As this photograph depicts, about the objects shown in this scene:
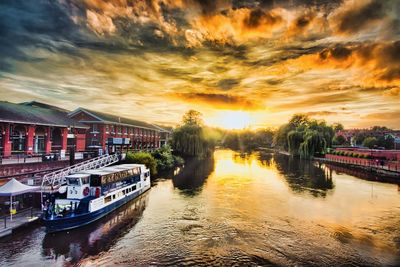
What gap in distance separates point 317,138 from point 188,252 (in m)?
79.7

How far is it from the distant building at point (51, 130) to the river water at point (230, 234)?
17.6m

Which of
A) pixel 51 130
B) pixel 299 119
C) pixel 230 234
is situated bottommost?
pixel 230 234

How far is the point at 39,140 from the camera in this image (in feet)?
133

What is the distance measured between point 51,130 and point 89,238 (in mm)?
26651

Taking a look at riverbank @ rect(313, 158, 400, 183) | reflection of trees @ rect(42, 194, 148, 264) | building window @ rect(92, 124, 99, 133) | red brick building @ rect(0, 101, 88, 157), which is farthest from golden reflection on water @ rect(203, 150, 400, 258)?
building window @ rect(92, 124, 99, 133)

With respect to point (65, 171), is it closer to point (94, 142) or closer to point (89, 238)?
point (89, 238)

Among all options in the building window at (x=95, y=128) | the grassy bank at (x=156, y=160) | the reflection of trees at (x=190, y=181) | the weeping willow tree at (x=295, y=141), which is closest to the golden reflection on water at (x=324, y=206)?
the reflection of trees at (x=190, y=181)

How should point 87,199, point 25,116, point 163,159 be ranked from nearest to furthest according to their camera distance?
point 87,199, point 25,116, point 163,159

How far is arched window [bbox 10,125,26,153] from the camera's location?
119 ft

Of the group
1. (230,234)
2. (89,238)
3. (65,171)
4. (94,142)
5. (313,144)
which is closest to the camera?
(89,238)

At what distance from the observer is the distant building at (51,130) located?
1380 inches

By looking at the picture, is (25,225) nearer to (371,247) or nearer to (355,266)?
(355,266)

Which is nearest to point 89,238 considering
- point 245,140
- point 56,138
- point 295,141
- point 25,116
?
point 25,116

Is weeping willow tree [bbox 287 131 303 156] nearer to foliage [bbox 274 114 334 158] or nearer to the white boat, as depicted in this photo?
foliage [bbox 274 114 334 158]
